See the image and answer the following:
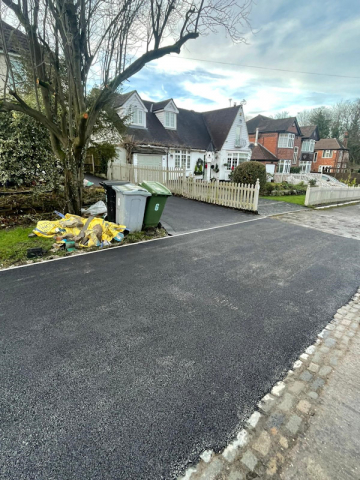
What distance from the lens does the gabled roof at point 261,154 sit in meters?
30.3

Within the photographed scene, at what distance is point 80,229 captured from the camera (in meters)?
6.10

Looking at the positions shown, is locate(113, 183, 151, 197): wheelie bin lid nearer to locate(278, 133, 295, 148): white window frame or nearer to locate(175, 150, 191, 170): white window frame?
locate(175, 150, 191, 170): white window frame

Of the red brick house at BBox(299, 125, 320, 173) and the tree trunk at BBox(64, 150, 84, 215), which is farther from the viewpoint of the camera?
the red brick house at BBox(299, 125, 320, 173)

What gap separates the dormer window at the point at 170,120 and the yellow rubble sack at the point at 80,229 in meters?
18.6

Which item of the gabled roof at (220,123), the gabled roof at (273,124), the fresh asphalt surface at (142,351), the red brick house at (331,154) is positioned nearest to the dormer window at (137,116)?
the gabled roof at (220,123)

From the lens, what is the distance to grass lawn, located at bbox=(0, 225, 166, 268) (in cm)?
498

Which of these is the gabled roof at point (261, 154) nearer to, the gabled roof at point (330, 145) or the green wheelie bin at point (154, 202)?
the gabled roof at point (330, 145)

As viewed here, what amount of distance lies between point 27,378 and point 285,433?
2260mm

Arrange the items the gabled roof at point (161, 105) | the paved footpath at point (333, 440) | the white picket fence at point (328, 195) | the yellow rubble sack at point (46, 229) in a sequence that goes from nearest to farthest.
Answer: the paved footpath at point (333, 440) → the yellow rubble sack at point (46, 229) → the white picket fence at point (328, 195) → the gabled roof at point (161, 105)

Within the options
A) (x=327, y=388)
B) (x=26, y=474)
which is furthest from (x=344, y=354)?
(x=26, y=474)

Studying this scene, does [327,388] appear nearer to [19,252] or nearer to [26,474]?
[26,474]

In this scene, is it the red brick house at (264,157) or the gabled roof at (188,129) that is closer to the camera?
the gabled roof at (188,129)

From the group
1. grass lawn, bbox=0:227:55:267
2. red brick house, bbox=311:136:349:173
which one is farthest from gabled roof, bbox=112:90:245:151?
red brick house, bbox=311:136:349:173

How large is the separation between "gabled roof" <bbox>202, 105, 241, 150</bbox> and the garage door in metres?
7.08
